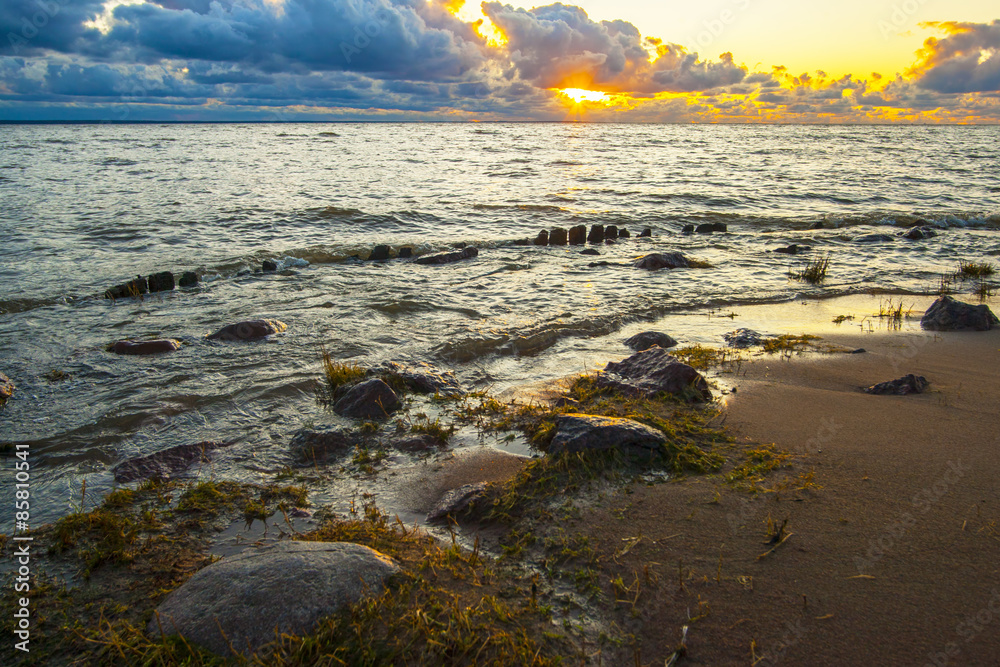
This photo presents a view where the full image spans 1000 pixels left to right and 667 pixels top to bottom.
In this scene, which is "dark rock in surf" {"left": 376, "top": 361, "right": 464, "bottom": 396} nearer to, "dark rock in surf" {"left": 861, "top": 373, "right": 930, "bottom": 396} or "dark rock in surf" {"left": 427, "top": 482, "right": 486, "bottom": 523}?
"dark rock in surf" {"left": 427, "top": 482, "right": 486, "bottom": 523}

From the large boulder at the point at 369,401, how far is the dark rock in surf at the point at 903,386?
197 inches

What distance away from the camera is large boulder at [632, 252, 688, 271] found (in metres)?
12.9

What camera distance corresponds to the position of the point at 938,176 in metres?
33.8

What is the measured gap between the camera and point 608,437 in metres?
4.49

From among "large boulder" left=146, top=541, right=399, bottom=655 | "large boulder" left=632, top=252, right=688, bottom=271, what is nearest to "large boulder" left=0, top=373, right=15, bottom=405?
"large boulder" left=146, top=541, right=399, bottom=655

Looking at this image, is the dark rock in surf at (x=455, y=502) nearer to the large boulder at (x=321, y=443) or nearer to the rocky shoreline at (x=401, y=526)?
the rocky shoreline at (x=401, y=526)

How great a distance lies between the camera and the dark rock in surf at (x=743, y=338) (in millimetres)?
7648

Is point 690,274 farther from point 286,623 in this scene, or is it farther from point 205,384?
point 286,623

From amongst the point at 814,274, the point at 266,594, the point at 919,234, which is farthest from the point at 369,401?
the point at 919,234

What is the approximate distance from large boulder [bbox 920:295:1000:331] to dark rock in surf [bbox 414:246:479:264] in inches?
375

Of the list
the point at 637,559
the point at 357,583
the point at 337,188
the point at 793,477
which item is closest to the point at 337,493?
the point at 357,583

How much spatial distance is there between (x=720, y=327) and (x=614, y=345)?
6.44 feet

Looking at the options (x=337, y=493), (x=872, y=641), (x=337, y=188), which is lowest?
(x=337, y=493)

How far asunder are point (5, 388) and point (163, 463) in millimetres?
2964
